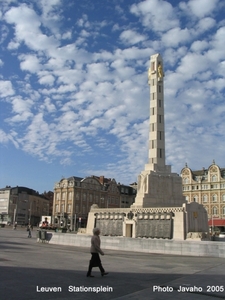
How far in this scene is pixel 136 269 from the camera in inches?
558

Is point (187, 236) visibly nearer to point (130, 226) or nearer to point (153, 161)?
point (130, 226)

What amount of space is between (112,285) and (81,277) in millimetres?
1588

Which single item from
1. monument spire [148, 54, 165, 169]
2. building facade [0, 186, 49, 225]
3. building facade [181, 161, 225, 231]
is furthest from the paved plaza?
building facade [0, 186, 49, 225]

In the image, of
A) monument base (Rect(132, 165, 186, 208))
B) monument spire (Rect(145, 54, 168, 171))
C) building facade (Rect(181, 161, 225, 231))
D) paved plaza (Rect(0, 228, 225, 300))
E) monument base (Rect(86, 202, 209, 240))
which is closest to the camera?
paved plaza (Rect(0, 228, 225, 300))

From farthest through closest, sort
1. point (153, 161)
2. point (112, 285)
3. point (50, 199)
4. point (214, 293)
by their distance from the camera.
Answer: point (50, 199) < point (153, 161) < point (112, 285) < point (214, 293)

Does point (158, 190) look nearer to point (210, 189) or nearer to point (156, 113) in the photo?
point (156, 113)

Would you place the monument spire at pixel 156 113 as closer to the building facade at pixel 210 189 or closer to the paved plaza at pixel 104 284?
the paved plaza at pixel 104 284

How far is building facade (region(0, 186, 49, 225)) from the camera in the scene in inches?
4033

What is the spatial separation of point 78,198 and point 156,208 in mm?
59930

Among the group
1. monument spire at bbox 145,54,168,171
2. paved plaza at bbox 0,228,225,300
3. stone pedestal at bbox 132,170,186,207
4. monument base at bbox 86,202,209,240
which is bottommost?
paved plaza at bbox 0,228,225,300

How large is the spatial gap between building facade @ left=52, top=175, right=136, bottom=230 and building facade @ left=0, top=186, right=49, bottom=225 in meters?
11.6

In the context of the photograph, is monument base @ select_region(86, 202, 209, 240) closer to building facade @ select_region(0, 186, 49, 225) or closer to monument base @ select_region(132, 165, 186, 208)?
monument base @ select_region(132, 165, 186, 208)

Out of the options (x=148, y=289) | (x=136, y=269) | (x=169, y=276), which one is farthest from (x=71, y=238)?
(x=148, y=289)

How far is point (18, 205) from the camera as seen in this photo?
105 metres
